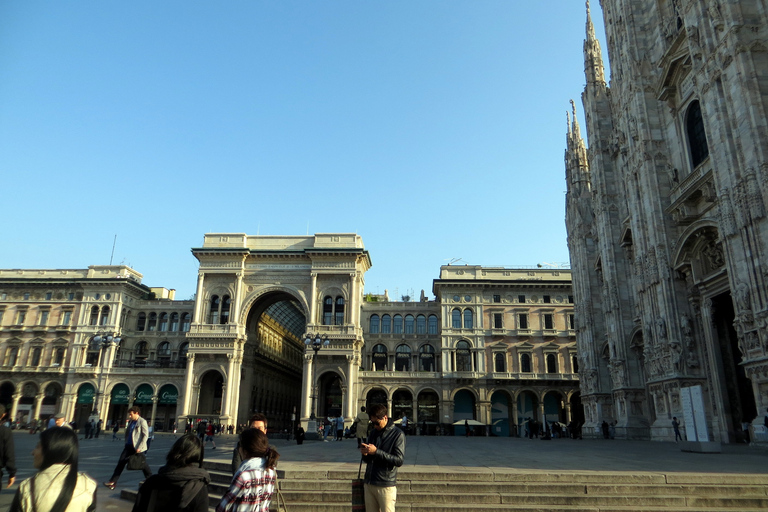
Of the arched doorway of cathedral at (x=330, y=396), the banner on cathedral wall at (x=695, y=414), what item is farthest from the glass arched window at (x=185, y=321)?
the banner on cathedral wall at (x=695, y=414)

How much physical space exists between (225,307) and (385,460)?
5311 cm

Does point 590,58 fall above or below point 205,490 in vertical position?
above

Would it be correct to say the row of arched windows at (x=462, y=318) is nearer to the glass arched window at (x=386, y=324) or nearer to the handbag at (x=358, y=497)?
the glass arched window at (x=386, y=324)

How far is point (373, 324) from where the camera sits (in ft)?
198

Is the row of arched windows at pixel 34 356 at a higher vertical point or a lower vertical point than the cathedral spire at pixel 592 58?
lower

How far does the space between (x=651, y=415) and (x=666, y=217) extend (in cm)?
1157

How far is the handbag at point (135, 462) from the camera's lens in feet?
31.6

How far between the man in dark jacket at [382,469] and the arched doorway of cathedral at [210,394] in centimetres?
5174

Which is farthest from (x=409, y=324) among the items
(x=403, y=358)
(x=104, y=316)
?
(x=104, y=316)

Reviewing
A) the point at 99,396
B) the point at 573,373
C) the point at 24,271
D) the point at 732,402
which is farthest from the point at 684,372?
the point at 24,271

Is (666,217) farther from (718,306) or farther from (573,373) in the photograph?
(573,373)

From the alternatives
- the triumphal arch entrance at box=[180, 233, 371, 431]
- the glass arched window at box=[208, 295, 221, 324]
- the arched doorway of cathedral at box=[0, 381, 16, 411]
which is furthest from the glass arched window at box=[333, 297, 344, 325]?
the arched doorway of cathedral at box=[0, 381, 16, 411]

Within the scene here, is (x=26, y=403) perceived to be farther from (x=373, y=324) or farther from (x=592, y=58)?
(x=592, y=58)

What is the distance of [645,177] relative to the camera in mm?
26234
